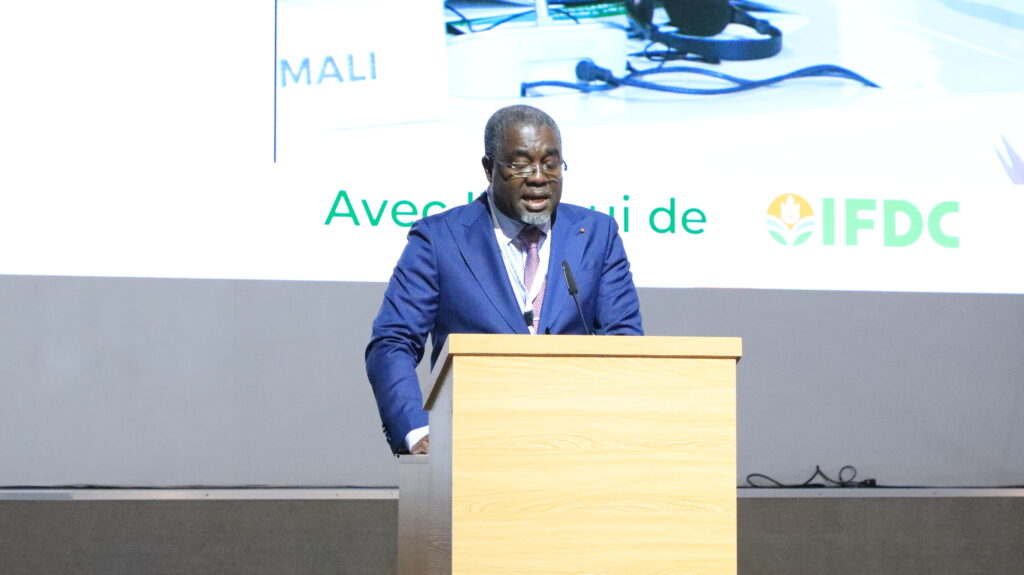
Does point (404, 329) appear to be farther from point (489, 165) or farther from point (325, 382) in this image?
point (325, 382)

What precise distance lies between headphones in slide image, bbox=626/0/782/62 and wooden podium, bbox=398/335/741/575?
255 cm

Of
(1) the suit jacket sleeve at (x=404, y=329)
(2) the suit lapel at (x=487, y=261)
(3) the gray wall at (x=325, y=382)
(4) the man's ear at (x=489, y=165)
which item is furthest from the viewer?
(3) the gray wall at (x=325, y=382)

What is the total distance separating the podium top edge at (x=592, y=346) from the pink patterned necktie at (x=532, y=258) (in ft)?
2.95

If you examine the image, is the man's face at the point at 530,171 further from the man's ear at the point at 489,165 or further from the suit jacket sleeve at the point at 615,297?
the suit jacket sleeve at the point at 615,297

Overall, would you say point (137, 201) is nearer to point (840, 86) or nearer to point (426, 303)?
point (426, 303)

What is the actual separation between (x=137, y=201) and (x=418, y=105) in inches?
35.4

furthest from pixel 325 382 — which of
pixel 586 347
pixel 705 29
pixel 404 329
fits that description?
pixel 586 347

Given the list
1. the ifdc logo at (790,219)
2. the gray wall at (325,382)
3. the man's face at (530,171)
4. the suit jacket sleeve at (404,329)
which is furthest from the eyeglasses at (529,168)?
the ifdc logo at (790,219)

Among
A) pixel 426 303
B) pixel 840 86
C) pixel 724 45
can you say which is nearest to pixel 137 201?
pixel 426 303

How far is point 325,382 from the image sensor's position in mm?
3971

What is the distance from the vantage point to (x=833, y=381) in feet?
13.6

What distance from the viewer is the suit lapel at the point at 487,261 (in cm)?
255

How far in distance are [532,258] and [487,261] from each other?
12cm

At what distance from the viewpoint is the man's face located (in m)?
2.54
